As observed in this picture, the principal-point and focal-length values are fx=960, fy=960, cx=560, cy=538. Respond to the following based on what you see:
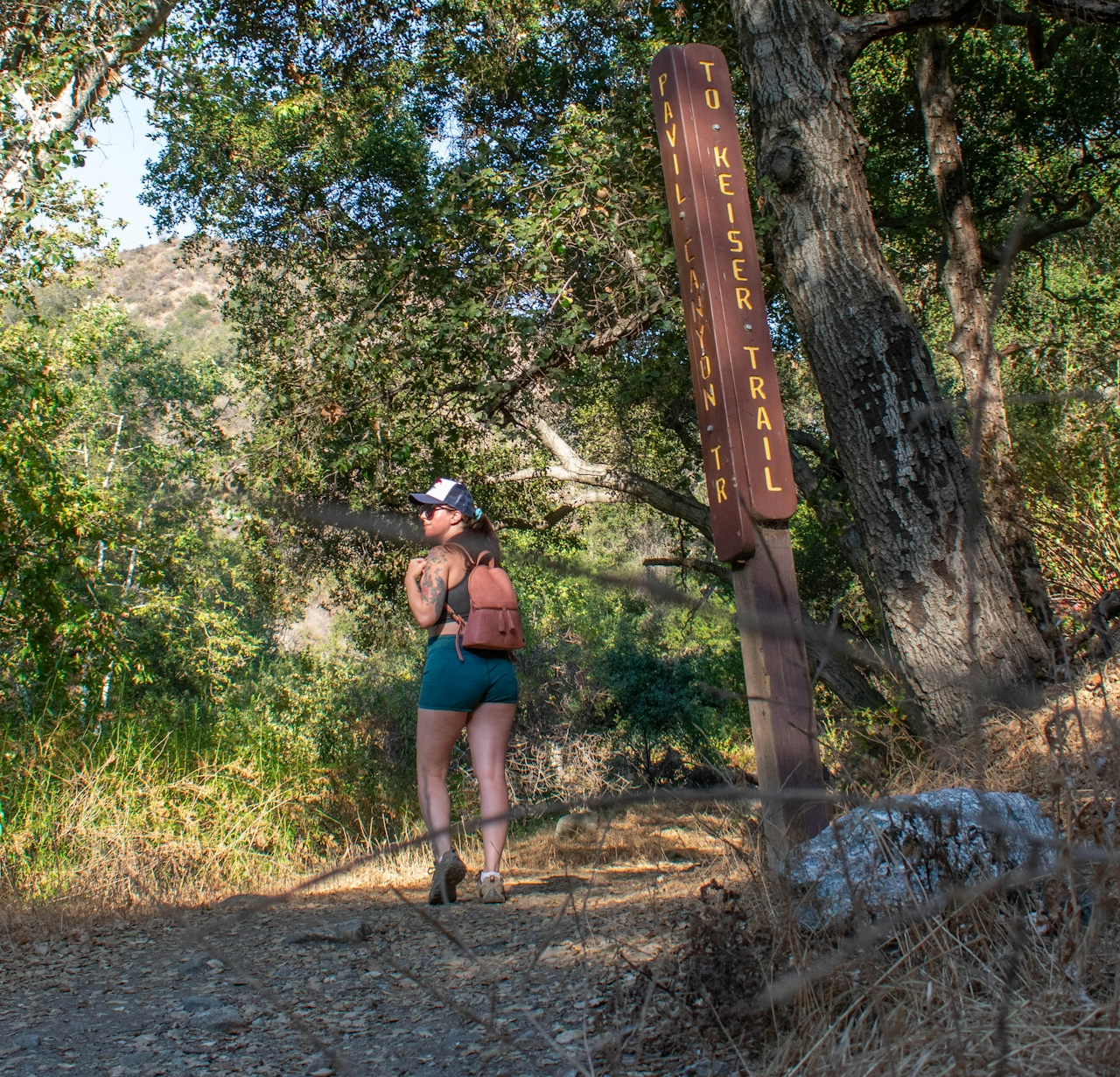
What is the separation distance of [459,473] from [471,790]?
329 centimetres

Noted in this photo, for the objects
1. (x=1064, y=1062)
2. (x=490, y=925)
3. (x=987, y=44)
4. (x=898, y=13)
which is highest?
(x=987, y=44)

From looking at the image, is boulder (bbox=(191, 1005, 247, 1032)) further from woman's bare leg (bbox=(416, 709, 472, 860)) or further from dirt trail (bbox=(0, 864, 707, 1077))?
woman's bare leg (bbox=(416, 709, 472, 860))

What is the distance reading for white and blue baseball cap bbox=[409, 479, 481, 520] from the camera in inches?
169

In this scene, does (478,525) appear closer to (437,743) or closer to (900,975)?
(437,743)

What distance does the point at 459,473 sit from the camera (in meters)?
8.07

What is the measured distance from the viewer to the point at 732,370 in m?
3.75


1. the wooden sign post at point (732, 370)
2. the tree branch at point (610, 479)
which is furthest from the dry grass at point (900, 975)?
the tree branch at point (610, 479)

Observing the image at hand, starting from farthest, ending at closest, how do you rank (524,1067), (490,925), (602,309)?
(602,309), (490,925), (524,1067)

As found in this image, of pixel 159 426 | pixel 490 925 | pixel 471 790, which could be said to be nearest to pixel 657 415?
pixel 471 790

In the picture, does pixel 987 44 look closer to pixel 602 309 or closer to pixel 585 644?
pixel 602 309

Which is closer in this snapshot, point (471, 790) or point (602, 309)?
point (602, 309)

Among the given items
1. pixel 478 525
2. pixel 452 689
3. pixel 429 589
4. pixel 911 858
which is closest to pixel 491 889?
pixel 452 689

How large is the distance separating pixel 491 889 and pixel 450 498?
1658mm

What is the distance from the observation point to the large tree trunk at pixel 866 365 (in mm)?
4363
